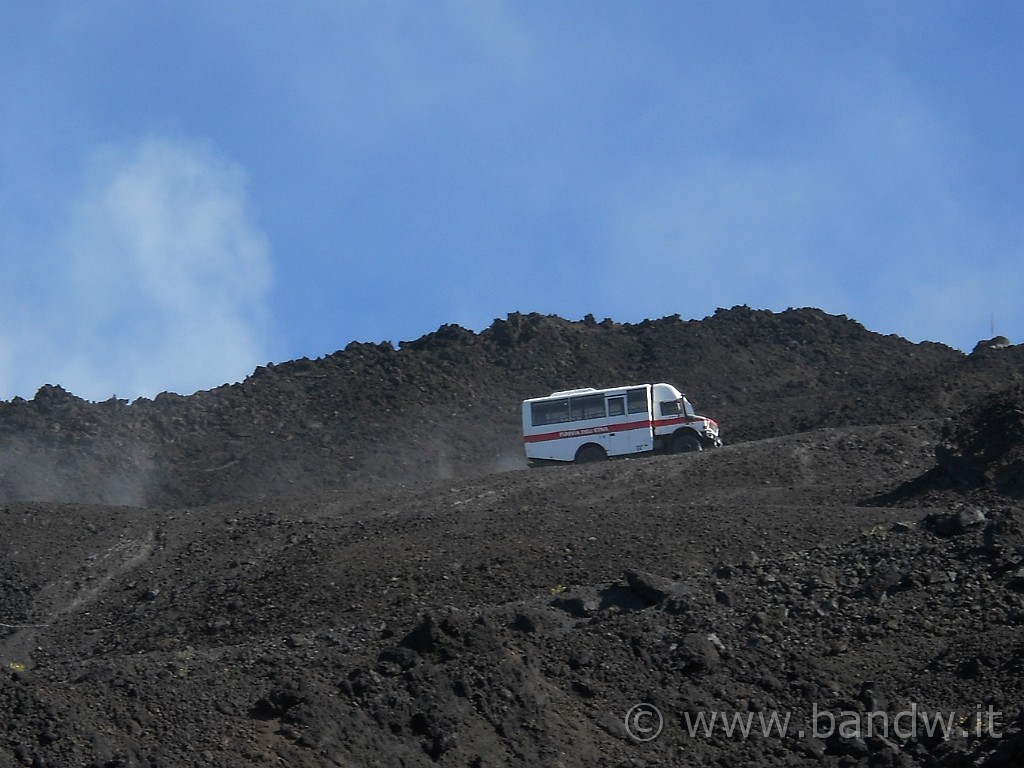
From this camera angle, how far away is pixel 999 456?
24.8 meters

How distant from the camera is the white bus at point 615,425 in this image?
34125 millimetres

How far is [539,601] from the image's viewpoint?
18.2m

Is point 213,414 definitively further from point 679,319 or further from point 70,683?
point 70,683

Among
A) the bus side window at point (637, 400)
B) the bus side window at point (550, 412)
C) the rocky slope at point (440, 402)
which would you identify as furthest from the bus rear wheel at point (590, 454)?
the rocky slope at point (440, 402)

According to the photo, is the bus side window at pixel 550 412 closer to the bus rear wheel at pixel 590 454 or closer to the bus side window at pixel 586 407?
the bus side window at pixel 586 407

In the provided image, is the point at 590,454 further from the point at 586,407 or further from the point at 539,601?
the point at 539,601

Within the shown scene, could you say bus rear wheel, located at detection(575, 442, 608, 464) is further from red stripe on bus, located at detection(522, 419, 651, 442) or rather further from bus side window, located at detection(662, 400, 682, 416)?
bus side window, located at detection(662, 400, 682, 416)

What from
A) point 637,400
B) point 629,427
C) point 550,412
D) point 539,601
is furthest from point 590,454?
point 539,601

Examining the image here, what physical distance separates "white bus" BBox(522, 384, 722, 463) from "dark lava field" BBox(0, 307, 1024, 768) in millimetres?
3621

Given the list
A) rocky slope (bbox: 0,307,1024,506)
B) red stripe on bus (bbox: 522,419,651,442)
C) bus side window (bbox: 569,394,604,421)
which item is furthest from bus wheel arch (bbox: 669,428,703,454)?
rocky slope (bbox: 0,307,1024,506)

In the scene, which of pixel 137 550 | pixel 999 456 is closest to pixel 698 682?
pixel 999 456

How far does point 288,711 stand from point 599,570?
7602 mm

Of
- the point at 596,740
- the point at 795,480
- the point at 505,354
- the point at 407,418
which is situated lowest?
the point at 596,740

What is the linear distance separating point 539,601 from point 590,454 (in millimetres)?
16471
